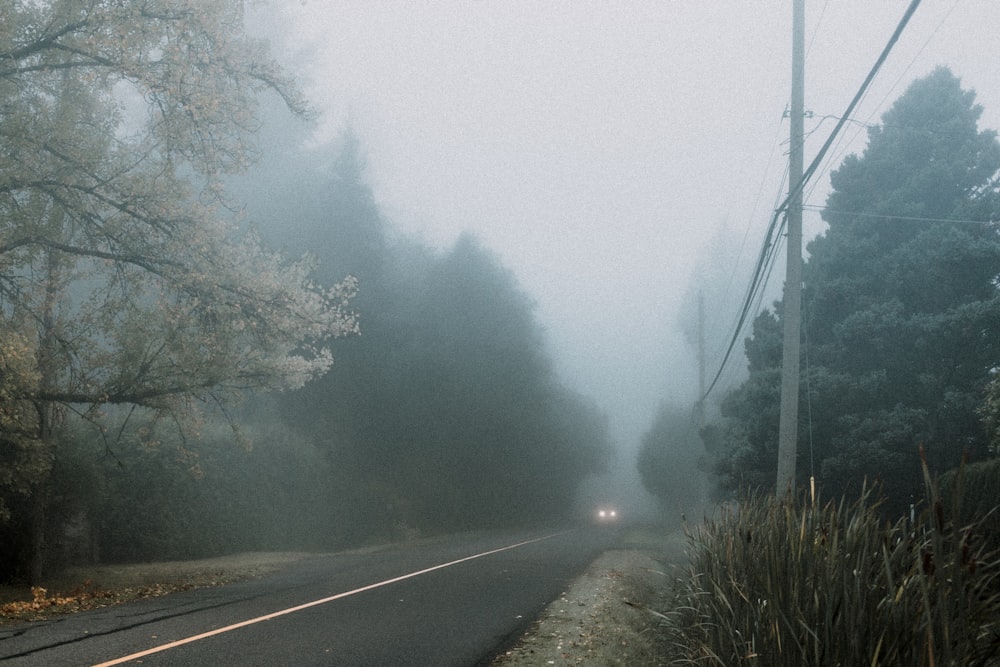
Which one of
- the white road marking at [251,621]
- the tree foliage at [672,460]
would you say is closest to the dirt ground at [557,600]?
the white road marking at [251,621]

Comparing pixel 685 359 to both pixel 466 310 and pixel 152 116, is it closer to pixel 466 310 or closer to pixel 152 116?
pixel 466 310

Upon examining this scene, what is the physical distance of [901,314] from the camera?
20109mm

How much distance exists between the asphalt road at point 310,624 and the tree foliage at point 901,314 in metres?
9.01

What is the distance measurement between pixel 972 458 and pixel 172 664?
1774cm

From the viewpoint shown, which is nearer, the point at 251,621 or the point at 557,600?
the point at 251,621

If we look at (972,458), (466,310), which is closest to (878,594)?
(972,458)

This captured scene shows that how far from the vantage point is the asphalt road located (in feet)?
23.7

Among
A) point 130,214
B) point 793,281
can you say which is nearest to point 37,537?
point 130,214

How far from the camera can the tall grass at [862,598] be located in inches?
115

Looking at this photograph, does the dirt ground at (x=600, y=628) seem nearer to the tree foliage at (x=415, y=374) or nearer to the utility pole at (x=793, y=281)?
the utility pole at (x=793, y=281)

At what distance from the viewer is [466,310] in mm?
39906

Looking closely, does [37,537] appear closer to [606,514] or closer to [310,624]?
[310,624]

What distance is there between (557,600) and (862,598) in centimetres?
881

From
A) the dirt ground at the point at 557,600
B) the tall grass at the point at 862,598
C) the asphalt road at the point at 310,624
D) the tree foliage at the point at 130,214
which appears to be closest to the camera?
the tall grass at the point at 862,598
